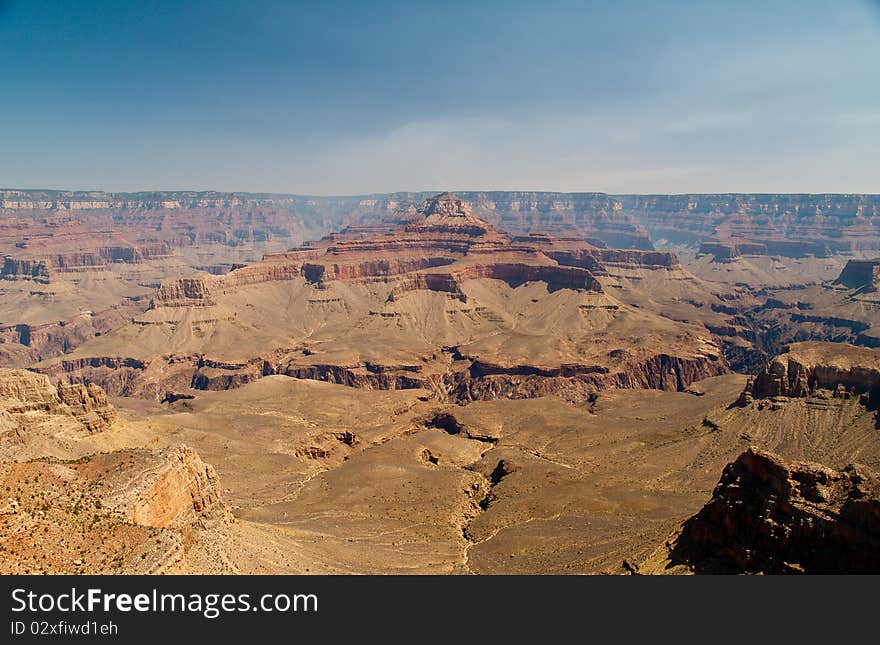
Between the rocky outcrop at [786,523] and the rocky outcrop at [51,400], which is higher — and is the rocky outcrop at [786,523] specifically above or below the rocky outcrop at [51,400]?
above

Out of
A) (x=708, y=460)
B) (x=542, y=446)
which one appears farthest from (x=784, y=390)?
(x=542, y=446)

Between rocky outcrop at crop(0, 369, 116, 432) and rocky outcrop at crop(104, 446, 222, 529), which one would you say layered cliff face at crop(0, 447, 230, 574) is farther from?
rocky outcrop at crop(0, 369, 116, 432)

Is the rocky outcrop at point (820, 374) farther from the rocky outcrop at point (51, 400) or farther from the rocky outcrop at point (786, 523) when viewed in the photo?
the rocky outcrop at point (51, 400)

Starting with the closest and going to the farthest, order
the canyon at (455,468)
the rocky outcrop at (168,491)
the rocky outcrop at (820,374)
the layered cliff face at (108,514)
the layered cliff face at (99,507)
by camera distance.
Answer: the layered cliff face at (108,514), the layered cliff face at (99,507), the canyon at (455,468), the rocky outcrop at (168,491), the rocky outcrop at (820,374)

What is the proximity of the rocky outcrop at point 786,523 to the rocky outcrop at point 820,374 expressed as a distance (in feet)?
170

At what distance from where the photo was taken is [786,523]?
131ft

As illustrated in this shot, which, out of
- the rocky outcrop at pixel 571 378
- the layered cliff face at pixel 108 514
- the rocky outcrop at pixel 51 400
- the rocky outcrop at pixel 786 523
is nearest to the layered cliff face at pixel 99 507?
the layered cliff face at pixel 108 514

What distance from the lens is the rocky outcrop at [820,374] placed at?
86750 mm

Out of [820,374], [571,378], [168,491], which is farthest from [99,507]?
[571,378]

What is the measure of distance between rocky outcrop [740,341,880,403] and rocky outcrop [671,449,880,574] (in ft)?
170

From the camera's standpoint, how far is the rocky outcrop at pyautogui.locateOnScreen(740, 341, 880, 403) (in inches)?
3415

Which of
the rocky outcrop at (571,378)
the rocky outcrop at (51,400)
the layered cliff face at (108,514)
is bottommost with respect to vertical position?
the rocky outcrop at (571,378)
